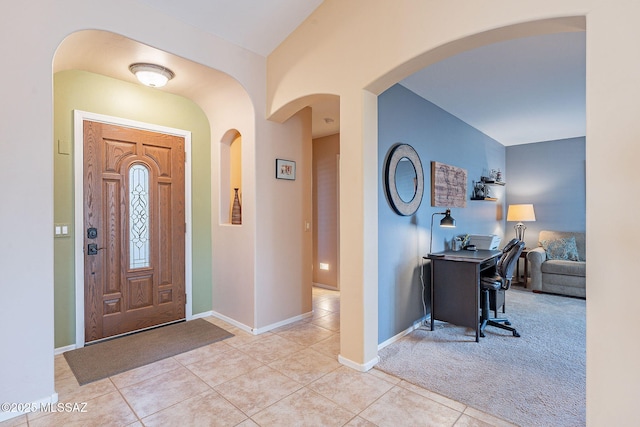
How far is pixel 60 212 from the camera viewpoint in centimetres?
284

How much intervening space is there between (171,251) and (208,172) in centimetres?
104

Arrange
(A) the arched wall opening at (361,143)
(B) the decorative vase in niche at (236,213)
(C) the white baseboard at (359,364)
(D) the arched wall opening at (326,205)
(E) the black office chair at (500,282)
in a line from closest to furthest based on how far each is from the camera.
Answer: (A) the arched wall opening at (361,143)
(C) the white baseboard at (359,364)
(E) the black office chair at (500,282)
(B) the decorative vase in niche at (236,213)
(D) the arched wall opening at (326,205)

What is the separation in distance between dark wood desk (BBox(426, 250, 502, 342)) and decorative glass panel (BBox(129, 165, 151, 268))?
3.10 meters

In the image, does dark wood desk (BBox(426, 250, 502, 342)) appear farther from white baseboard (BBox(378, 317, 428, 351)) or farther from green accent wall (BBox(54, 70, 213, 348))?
green accent wall (BBox(54, 70, 213, 348))

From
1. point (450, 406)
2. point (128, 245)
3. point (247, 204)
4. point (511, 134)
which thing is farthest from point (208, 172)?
point (511, 134)

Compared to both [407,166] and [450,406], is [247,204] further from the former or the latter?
[450,406]

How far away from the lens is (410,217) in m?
3.39

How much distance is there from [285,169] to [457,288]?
2.25 meters

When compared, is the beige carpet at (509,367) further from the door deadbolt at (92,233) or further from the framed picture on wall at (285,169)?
the door deadbolt at (92,233)

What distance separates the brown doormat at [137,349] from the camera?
8.31ft

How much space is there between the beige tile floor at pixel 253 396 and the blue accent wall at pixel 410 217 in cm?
76

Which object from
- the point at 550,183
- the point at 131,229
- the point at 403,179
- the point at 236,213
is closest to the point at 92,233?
the point at 131,229

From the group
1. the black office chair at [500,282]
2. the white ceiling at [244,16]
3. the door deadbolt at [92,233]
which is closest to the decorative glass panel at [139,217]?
the door deadbolt at [92,233]

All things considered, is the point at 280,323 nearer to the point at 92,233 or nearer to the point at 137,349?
the point at 137,349
